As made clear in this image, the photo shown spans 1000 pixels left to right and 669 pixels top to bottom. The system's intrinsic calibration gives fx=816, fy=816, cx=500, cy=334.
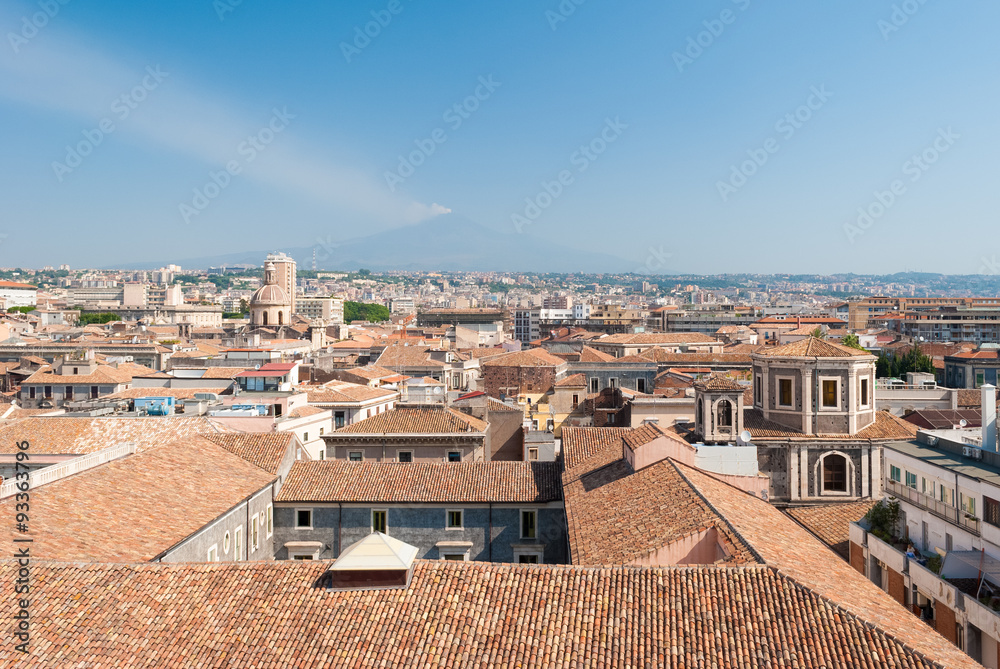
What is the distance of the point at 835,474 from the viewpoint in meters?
27.3

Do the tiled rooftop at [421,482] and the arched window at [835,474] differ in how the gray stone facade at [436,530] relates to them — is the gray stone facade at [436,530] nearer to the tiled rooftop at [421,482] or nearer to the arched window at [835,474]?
the tiled rooftop at [421,482]

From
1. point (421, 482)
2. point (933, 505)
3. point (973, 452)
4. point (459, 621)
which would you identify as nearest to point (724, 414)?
point (933, 505)

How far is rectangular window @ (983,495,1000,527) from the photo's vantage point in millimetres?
16573

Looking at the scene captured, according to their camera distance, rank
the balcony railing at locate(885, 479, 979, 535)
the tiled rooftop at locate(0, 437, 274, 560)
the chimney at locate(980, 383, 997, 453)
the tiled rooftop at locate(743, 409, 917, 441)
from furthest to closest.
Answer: the tiled rooftop at locate(743, 409, 917, 441)
the chimney at locate(980, 383, 997, 453)
the balcony railing at locate(885, 479, 979, 535)
the tiled rooftop at locate(0, 437, 274, 560)

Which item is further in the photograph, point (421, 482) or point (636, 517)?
→ point (421, 482)

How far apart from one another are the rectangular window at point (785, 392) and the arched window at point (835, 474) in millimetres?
2258

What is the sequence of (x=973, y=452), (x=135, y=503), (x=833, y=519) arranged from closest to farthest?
(x=135, y=503)
(x=973, y=452)
(x=833, y=519)

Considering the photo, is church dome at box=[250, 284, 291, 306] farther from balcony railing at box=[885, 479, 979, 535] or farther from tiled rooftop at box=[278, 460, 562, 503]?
balcony railing at box=[885, 479, 979, 535]

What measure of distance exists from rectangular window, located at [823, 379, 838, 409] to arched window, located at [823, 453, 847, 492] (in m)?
1.74

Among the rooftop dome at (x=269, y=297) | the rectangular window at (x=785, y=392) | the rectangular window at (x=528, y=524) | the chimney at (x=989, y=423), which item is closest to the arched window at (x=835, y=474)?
the rectangular window at (x=785, y=392)

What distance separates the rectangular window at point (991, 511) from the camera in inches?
652

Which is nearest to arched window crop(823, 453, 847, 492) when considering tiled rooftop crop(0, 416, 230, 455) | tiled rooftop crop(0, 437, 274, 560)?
tiled rooftop crop(0, 437, 274, 560)

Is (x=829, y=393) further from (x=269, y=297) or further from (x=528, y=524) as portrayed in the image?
(x=269, y=297)

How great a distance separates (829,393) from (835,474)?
270cm
